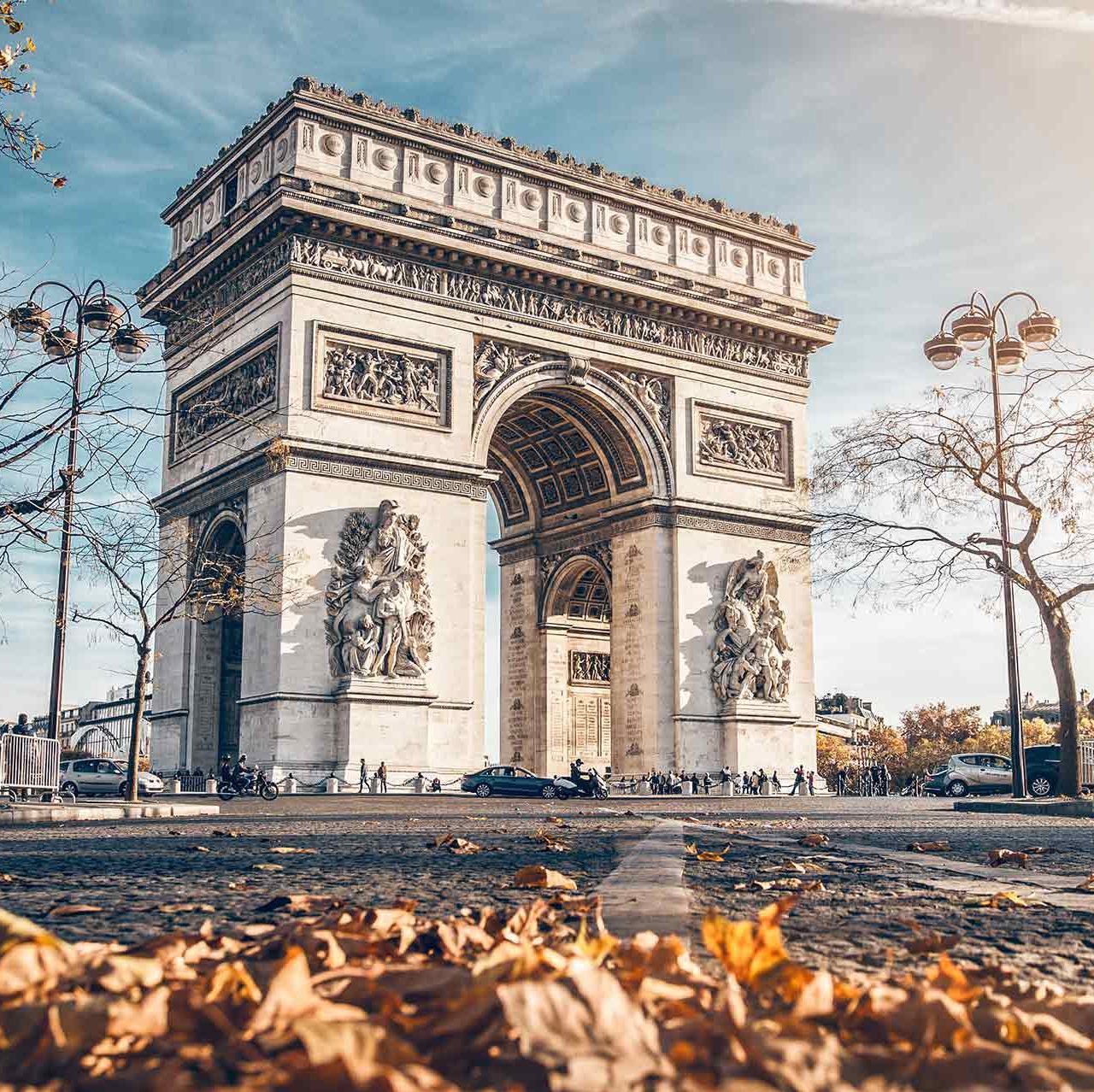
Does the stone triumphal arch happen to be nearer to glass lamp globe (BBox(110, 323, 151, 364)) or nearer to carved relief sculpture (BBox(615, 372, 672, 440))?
carved relief sculpture (BBox(615, 372, 672, 440))

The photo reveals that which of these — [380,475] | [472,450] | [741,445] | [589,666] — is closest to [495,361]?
[472,450]

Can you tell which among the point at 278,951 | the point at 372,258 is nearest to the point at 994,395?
the point at 372,258

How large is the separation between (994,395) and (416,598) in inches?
496

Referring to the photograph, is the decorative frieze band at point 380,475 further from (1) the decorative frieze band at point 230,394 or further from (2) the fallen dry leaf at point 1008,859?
(2) the fallen dry leaf at point 1008,859

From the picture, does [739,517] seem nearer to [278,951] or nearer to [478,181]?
[478,181]

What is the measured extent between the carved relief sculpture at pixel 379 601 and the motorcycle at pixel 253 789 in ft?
8.85

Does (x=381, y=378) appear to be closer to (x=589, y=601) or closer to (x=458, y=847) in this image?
(x=589, y=601)

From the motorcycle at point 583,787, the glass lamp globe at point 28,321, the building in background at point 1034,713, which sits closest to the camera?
the glass lamp globe at point 28,321

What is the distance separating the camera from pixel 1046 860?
6.99 metres

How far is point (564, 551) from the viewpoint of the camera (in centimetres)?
3544

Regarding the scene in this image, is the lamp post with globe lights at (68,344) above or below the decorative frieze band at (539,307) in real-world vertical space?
below

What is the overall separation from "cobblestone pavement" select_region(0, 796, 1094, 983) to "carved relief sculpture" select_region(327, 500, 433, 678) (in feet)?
48.6

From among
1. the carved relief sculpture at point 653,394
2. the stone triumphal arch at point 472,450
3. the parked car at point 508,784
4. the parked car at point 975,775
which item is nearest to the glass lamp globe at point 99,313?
the stone triumphal arch at point 472,450

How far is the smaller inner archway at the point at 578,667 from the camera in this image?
35812 mm
